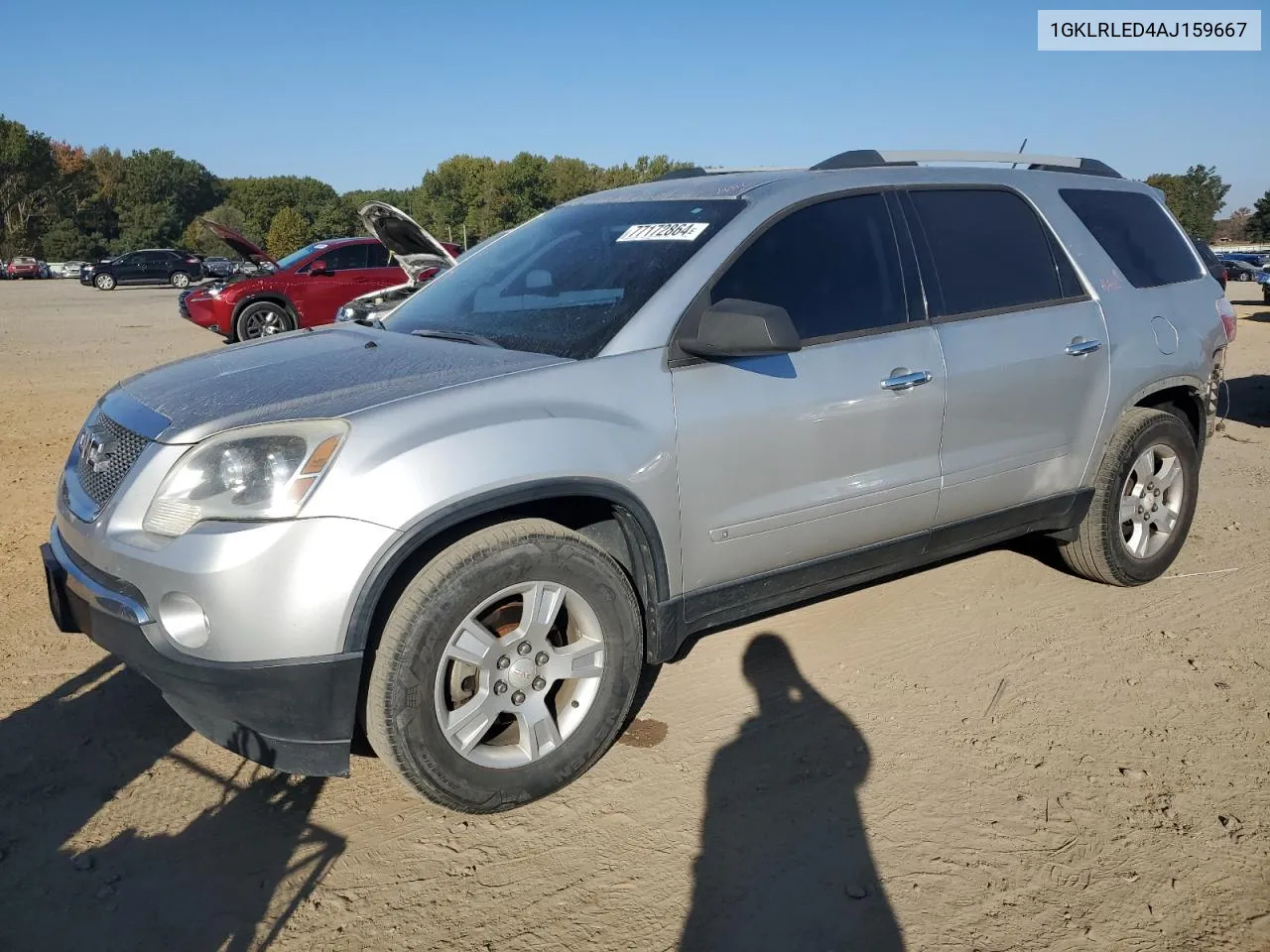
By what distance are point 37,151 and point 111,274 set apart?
136 feet

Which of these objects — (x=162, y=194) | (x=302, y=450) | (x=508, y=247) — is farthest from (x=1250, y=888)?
Result: (x=162, y=194)

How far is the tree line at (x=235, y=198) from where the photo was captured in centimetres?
7138

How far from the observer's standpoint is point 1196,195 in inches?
3686

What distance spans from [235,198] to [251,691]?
4152 inches

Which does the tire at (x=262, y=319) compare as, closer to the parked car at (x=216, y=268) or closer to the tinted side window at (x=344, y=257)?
the tinted side window at (x=344, y=257)

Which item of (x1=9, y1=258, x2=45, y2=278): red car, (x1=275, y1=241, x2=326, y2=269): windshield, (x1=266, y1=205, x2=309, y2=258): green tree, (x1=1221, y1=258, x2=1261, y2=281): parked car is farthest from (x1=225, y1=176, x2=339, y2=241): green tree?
(x1=275, y1=241, x2=326, y2=269): windshield

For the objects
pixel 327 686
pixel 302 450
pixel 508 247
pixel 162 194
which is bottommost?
pixel 327 686

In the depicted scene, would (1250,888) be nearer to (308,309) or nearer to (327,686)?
A: (327,686)

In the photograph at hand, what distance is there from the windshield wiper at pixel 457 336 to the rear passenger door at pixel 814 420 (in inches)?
26.9

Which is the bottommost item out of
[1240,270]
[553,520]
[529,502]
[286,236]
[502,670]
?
[502,670]

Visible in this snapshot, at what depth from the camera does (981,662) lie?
3.99 m

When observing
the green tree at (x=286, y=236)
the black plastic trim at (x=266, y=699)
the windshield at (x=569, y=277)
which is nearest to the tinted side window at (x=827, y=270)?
the windshield at (x=569, y=277)

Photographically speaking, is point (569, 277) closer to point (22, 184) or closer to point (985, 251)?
point (985, 251)

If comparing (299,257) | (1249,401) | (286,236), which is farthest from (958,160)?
(286,236)
